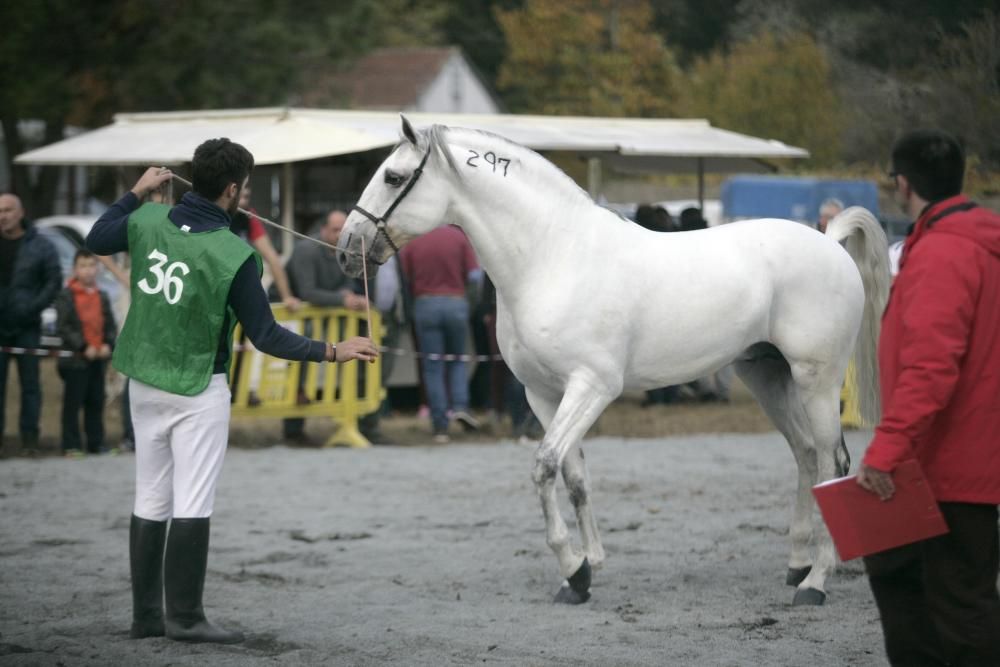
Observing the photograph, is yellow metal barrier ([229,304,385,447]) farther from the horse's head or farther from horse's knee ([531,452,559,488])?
horse's knee ([531,452,559,488])

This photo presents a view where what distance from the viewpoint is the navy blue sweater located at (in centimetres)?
567

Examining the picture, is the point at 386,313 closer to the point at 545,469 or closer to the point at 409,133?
the point at 409,133

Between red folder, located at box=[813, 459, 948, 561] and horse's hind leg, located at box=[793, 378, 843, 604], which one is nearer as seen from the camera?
red folder, located at box=[813, 459, 948, 561]

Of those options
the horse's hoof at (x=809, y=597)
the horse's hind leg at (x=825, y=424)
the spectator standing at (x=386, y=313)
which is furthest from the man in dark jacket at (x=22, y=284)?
the horse's hoof at (x=809, y=597)

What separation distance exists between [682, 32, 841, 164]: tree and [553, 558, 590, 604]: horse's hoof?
26.4 meters

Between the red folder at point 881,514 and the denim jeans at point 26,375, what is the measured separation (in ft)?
30.0

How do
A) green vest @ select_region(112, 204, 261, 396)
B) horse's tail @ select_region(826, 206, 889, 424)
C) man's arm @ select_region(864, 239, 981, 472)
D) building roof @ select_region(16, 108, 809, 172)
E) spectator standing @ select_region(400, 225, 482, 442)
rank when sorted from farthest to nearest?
building roof @ select_region(16, 108, 809, 172) → spectator standing @ select_region(400, 225, 482, 442) → horse's tail @ select_region(826, 206, 889, 424) → green vest @ select_region(112, 204, 261, 396) → man's arm @ select_region(864, 239, 981, 472)

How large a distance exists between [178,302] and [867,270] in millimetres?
3633

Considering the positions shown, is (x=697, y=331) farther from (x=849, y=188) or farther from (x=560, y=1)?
(x=560, y=1)

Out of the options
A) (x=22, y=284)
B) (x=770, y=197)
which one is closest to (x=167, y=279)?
(x=22, y=284)

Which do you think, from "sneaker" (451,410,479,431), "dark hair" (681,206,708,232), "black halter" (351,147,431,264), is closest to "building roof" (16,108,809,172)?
"sneaker" (451,410,479,431)

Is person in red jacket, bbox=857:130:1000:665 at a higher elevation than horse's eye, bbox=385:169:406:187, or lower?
lower

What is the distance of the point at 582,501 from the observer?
6.86m

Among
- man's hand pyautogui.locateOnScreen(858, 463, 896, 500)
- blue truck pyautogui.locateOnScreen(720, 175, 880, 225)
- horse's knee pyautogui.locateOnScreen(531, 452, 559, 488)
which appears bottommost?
horse's knee pyautogui.locateOnScreen(531, 452, 559, 488)
